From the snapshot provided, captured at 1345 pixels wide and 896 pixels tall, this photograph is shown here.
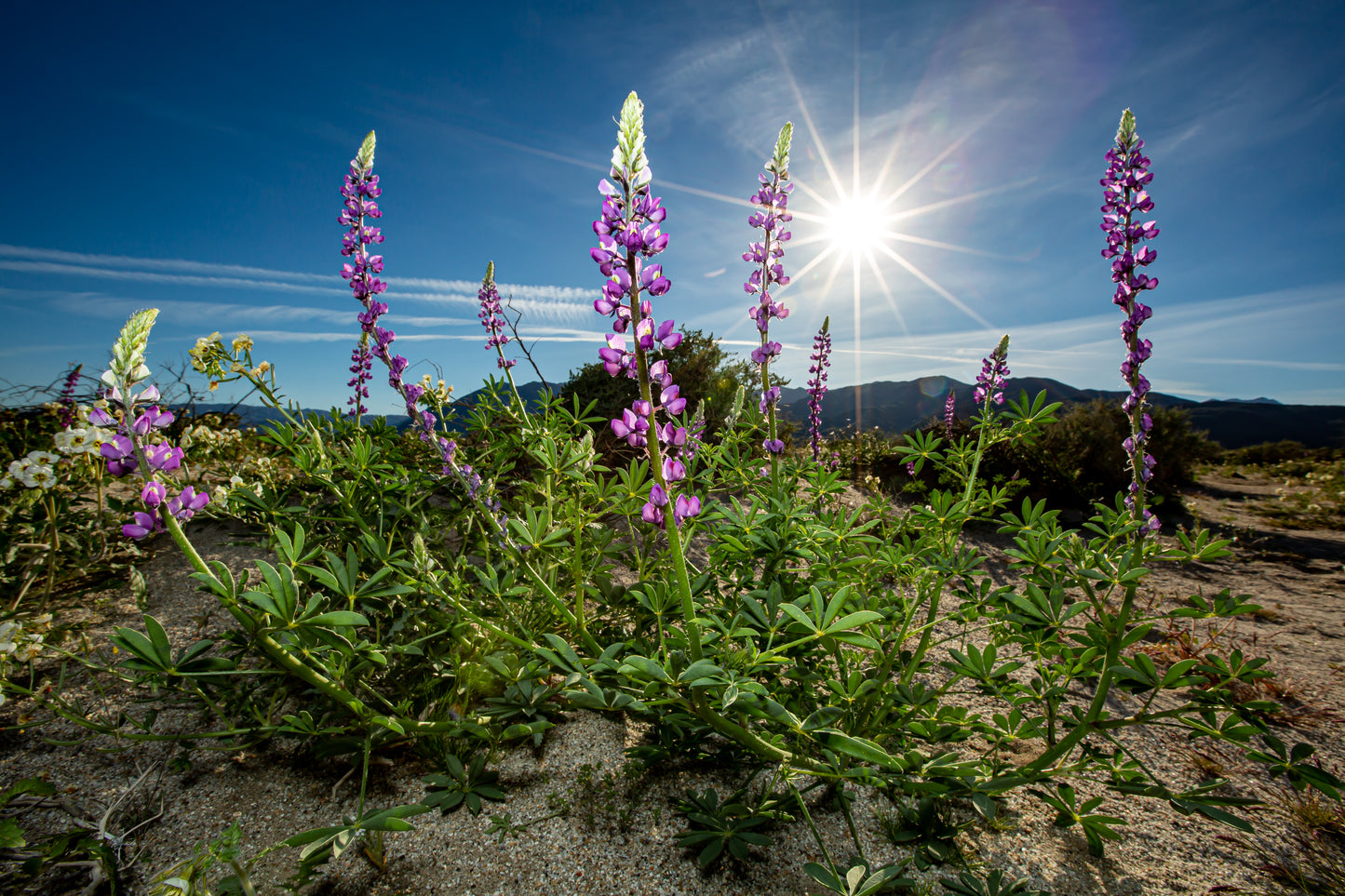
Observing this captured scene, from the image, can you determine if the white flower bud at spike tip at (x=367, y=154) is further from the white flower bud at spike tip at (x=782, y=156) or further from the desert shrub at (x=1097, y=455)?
the desert shrub at (x=1097, y=455)

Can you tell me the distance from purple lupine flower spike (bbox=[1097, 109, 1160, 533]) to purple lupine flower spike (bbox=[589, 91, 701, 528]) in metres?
2.05

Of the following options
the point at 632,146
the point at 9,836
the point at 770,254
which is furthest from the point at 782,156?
the point at 9,836

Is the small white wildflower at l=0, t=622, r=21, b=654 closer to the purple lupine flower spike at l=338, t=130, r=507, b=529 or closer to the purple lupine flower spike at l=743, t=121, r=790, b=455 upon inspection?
the purple lupine flower spike at l=338, t=130, r=507, b=529

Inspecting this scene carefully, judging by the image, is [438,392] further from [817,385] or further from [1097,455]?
[1097,455]

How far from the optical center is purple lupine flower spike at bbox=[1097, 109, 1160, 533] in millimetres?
2109

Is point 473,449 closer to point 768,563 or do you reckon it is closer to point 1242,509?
point 768,563

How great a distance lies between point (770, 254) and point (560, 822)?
8.47ft

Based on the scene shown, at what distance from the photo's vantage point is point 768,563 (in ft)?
6.63

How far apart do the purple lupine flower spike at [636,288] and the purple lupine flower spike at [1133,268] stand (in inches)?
80.7

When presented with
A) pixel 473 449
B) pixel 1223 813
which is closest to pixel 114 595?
pixel 473 449

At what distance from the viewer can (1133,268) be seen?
2150 mm

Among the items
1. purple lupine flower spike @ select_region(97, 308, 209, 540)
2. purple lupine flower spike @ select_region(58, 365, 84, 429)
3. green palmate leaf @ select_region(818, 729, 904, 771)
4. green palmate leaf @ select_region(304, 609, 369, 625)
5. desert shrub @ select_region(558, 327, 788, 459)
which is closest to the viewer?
green palmate leaf @ select_region(818, 729, 904, 771)

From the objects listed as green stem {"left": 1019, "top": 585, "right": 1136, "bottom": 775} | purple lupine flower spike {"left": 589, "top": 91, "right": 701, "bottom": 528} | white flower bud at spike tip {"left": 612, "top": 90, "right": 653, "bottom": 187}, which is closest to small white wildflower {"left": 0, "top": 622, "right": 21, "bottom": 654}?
purple lupine flower spike {"left": 589, "top": 91, "right": 701, "bottom": 528}

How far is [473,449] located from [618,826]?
7.30ft
